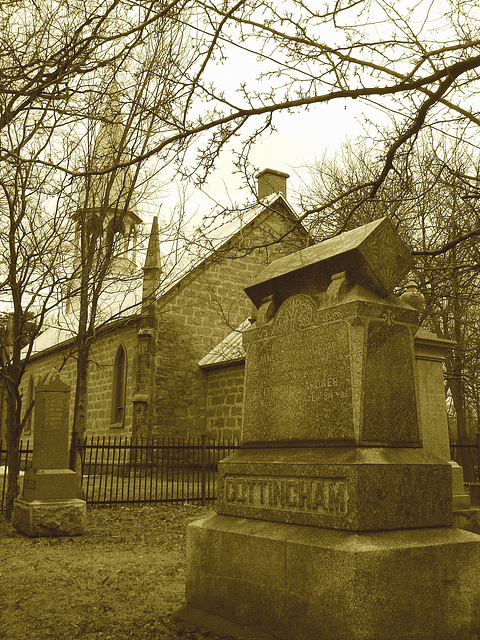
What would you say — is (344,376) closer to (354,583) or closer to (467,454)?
(354,583)

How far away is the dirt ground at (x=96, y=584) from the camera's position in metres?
4.13

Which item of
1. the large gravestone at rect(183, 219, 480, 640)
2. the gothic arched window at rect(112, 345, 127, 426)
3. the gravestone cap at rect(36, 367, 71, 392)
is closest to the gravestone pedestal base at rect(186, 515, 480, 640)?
the large gravestone at rect(183, 219, 480, 640)

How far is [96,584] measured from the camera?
5566 millimetres

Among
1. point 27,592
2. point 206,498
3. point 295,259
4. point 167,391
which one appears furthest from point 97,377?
point 295,259

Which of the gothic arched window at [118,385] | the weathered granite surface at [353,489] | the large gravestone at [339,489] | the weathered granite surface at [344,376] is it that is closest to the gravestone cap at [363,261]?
the large gravestone at [339,489]

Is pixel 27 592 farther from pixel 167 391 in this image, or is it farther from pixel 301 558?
pixel 167 391

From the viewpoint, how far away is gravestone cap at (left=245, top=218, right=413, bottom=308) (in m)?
3.77

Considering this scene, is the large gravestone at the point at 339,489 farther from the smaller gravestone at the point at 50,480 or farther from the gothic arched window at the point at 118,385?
the gothic arched window at the point at 118,385

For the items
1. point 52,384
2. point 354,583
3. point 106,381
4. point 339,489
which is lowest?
point 354,583

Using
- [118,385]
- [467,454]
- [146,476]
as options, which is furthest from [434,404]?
[118,385]

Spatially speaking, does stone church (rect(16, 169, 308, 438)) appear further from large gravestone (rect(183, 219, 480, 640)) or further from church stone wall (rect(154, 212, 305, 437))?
large gravestone (rect(183, 219, 480, 640))

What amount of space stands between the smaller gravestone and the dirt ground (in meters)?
0.23

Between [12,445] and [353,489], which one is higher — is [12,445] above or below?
above

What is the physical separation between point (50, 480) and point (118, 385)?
11387mm
